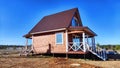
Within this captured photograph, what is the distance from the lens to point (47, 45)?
65.6 feet

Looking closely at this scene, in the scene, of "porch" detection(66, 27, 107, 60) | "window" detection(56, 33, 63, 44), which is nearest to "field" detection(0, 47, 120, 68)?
"porch" detection(66, 27, 107, 60)

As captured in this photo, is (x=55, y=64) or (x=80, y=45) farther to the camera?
(x=80, y=45)

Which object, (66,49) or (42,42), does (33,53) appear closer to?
(42,42)

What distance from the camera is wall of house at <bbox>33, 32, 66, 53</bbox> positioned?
18469 millimetres

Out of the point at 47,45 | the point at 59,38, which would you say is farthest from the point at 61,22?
the point at 47,45

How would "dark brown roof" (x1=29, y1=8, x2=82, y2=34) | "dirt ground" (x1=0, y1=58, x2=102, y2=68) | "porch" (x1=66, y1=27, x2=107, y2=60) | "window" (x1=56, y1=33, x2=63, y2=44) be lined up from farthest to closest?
"dark brown roof" (x1=29, y1=8, x2=82, y2=34), "window" (x1=56, y1=33, x2=63, y2=44), "porch" (x1=66, y1=27, x2=107, y2=60), "dirt ground" (x1=0, y1=58, x2=102, y2=68)

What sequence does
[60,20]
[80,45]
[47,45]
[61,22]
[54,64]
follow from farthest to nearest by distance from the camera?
[60,20] → [47,45] → [61,22] → [80,45] → [54,64]

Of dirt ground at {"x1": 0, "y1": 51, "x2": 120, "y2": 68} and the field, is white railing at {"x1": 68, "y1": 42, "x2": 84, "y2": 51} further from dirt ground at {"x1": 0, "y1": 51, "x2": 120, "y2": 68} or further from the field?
dirt ground at {"x1": 0, "y1": 51, "x2": 120, "y2": 68}

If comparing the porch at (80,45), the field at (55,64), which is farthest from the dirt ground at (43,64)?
the porch at (80,45)

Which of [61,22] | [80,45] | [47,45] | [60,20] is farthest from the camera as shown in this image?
[60,20]

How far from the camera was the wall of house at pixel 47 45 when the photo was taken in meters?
18.5

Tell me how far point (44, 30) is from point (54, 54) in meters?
3.41

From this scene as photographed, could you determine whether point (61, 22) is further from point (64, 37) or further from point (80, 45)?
point (80, 45)

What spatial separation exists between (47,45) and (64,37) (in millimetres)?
3073
